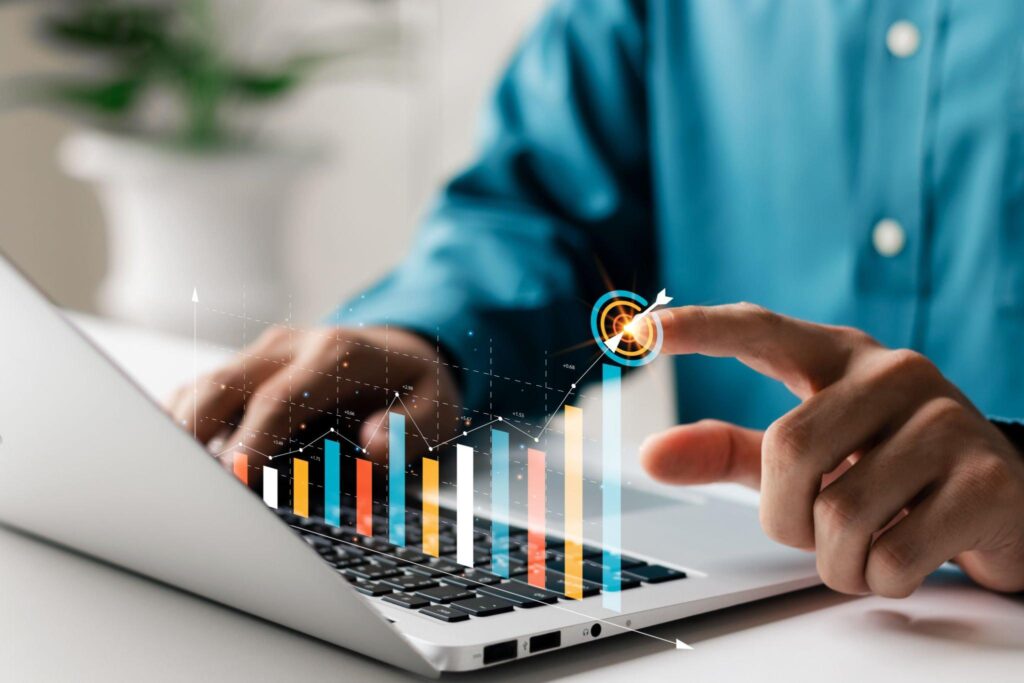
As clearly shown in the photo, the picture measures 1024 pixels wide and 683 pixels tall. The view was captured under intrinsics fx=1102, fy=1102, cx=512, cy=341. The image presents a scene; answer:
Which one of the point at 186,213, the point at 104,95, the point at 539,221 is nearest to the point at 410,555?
the point at 539,221

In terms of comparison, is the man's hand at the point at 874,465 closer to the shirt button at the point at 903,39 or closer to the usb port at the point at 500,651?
the usb port at the point at 500,651

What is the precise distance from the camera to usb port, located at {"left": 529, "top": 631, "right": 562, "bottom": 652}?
305 millimetres

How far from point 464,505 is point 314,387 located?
2.9 inches

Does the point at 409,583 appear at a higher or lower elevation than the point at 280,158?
lower

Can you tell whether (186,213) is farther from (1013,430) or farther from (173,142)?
(1013,430)

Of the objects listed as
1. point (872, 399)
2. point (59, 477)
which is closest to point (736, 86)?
point (872, 399)

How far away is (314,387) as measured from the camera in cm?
39

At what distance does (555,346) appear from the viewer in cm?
33

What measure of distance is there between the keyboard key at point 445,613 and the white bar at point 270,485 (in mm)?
89

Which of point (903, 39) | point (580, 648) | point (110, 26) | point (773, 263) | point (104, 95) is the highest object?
point (110, 26)

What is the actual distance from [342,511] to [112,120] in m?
1.50

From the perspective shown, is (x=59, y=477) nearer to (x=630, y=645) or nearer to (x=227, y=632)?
(x=227, y=632)

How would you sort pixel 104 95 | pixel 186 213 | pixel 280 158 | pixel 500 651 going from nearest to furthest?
pixel 500 651 → pixel 186 213 → pixel 280 158 → pixel 104 95

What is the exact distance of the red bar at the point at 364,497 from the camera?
1.20 feet
